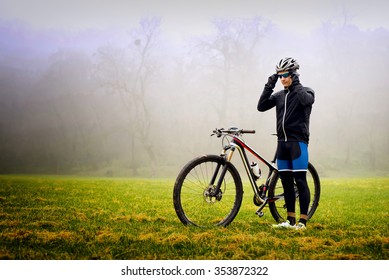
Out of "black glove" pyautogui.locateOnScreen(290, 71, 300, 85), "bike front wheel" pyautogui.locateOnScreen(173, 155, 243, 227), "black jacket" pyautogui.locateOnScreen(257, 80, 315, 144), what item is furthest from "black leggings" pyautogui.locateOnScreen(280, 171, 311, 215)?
"black glove" pyautogui.locateOnScreen(290, 71, 300, 85)

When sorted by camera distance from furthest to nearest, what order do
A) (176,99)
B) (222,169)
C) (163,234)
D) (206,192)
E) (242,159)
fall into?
(176,99), (242,159), (222,169), (206,192), (163,234)

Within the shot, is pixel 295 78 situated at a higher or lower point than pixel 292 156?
higher

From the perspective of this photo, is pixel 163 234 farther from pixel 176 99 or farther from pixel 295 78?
pixel 176 99

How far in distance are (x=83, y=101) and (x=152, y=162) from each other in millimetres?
3590

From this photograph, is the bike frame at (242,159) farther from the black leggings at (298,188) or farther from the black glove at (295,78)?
the black glove at (295,78)

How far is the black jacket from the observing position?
3.81 meters

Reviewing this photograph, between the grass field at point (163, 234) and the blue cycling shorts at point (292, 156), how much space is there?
24.6 inches

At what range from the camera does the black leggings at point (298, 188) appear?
3.90 m

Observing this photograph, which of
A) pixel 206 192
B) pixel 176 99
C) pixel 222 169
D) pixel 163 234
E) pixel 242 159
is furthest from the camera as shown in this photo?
pixel 176 99

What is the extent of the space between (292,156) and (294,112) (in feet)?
1.41

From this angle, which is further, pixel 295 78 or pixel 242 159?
pixel 242 159

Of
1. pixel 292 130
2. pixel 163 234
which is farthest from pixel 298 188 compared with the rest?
pixel 163 234

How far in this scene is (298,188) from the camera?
3.92m
